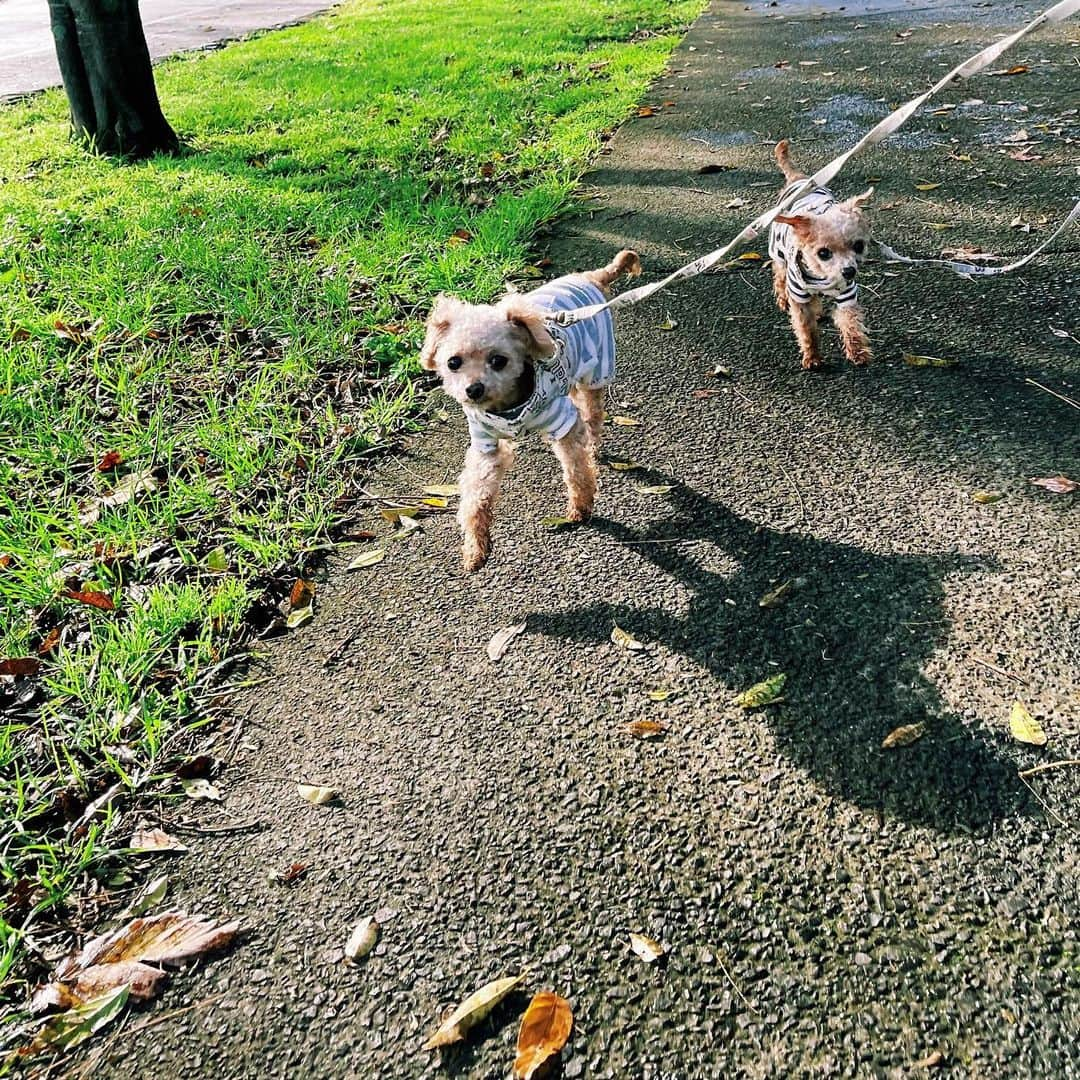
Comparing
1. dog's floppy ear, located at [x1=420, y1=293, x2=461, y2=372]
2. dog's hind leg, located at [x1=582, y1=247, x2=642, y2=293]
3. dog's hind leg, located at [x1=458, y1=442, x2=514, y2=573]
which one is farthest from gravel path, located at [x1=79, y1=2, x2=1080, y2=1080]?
dog's floppy ear, located at [x1=420, y1=293, x2=461, y2=372]

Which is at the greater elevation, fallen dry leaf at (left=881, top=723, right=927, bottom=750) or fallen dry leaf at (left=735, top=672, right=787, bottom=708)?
fallen dry leaf at (left=735, top=672, right=787, bottom=708)

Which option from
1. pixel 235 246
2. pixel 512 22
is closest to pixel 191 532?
pixel 235 246

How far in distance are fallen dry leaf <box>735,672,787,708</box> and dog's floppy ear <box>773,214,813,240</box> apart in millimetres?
2173

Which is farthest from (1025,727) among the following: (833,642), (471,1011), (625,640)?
(471,1011)

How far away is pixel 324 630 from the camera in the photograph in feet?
9.31

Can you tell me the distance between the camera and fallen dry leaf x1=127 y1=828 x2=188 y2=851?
2146mm

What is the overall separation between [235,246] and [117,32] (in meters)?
3.19

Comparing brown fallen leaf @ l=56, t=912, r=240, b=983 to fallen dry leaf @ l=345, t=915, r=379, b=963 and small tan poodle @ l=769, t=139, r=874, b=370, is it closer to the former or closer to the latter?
fallen dry leaf @ l=345, t=915, r=379, b=963

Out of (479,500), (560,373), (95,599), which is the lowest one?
(95,599)

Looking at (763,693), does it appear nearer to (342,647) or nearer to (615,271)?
(342,647)

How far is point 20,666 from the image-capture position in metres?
2.64

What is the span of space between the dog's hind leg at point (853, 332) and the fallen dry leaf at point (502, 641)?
7.10 ft

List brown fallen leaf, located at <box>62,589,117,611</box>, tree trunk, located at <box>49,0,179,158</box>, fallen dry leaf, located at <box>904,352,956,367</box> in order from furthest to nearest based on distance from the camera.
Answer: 1. tree trunk, located at <box>49,0,179,158</box>
2. fallen dry leaf, located at <box>904,352,956,367</box>
3. brown fallen leaf, located at <box>62,589,117,611</box>

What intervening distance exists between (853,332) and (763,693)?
2143 mm
